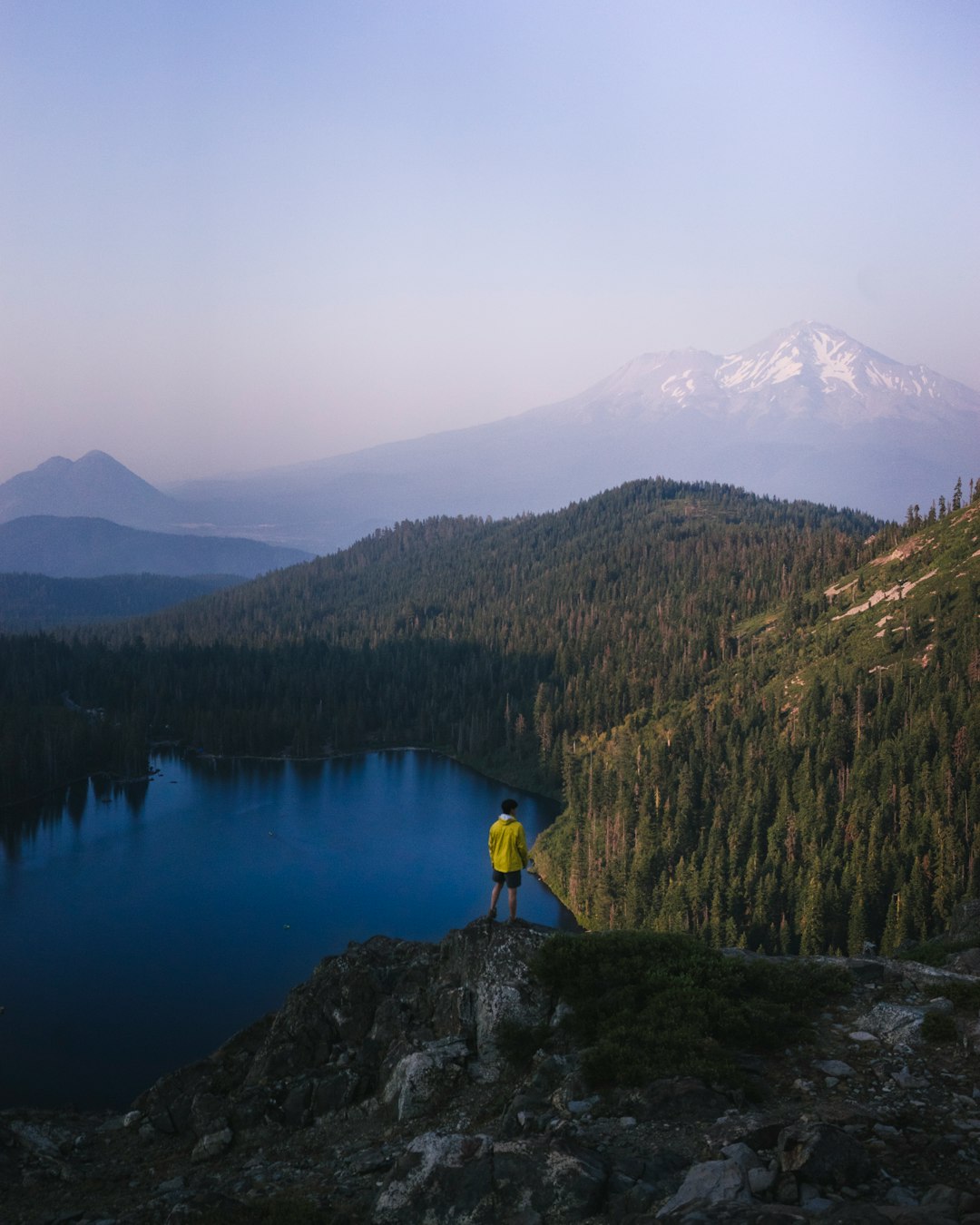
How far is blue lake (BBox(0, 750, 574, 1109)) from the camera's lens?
190 feet

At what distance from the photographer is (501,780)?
141 meters

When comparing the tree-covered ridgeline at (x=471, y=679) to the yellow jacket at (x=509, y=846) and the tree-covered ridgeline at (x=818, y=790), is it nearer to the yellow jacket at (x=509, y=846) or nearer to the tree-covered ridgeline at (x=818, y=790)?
the tree-covered ridgeline at (x=818, y=790)

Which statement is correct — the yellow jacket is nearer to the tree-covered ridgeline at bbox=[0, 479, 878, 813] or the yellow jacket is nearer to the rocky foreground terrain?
the rocky foreground terrain

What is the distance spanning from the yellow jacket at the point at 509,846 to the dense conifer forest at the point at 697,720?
170ft

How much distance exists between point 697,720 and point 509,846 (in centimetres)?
9112

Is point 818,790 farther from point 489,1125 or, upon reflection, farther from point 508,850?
point 489,1125

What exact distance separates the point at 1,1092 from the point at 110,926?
27.9 m

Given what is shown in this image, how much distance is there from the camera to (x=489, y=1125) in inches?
658


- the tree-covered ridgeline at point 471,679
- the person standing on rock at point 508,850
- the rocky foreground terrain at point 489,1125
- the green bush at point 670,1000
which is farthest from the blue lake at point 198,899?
the green bush at point 670,1000

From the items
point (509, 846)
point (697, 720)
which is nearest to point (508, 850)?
point (509, 846)

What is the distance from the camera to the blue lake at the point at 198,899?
57969mm

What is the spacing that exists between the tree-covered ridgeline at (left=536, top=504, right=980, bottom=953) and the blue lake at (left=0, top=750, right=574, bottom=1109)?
11.6m

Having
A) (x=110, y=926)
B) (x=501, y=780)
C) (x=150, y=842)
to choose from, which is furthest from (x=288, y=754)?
(x=110, y=926)

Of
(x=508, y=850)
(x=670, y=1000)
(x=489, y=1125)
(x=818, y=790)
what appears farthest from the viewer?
(x=818, y=790)
